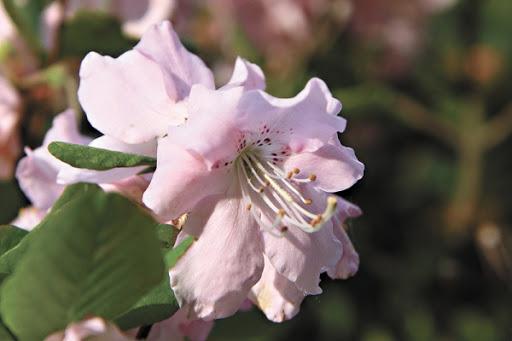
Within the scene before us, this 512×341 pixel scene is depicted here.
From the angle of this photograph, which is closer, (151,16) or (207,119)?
(207,119)

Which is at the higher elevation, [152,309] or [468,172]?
[152,309]

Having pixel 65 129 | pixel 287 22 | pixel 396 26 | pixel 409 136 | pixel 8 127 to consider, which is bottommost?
pixel 409 136

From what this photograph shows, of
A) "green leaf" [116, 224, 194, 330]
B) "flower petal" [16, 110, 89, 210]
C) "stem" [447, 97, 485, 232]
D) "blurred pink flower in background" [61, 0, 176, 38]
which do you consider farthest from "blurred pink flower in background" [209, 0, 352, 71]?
"green leaf" [116, 224, 194, 330]

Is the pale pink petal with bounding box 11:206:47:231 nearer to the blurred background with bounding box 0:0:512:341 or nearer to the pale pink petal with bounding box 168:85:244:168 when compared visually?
the pale pink petal with bounding box 168:85:244:168

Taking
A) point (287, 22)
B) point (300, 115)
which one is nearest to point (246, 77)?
point (300, 115)

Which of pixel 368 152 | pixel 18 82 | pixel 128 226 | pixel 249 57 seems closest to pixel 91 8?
pixel 18 82

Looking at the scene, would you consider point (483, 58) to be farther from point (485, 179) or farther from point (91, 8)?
point (91, 8)

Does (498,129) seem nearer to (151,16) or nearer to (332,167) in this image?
(151,16)
